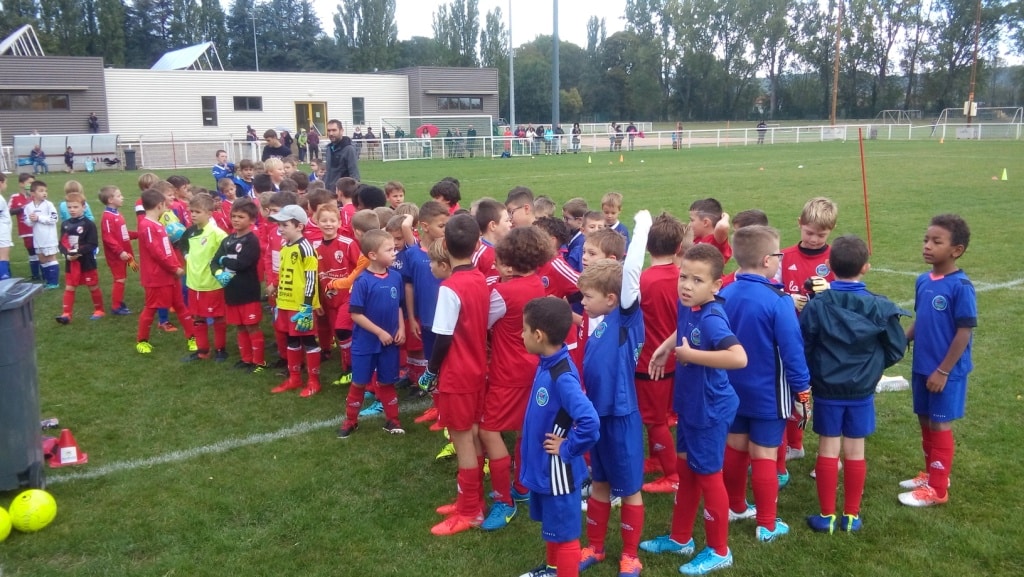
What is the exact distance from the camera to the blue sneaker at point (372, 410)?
6.17m

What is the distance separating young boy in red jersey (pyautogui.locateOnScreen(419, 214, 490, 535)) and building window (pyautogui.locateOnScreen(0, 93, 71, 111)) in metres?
46.2

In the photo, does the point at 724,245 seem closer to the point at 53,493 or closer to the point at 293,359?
the point at 293,359

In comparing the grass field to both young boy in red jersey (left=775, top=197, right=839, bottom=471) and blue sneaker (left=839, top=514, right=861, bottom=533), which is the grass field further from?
young boy in red jersey (left=775, top=197, right=839, bottom=471)

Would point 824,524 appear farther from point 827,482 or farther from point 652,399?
point 652,399

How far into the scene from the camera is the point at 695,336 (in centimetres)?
366

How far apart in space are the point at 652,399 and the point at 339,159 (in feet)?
23.6

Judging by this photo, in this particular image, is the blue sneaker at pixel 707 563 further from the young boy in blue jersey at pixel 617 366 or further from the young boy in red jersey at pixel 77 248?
the young boy in red jersey at pixel 77 248

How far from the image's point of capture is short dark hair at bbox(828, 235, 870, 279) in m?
3.89

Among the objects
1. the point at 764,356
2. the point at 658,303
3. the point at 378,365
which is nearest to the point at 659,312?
the point at 658,303

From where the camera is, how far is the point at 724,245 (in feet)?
19.4

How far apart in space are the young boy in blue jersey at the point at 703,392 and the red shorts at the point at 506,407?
2.59 ft

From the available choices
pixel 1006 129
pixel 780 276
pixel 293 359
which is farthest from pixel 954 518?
pixel 1006 129

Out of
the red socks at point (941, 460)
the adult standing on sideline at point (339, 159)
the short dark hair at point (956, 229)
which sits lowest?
the red socks at point (941, 460)

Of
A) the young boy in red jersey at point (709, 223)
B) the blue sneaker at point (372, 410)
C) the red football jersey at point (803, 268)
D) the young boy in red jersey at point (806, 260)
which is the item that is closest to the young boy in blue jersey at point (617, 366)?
the young boy in red jersey at point (806, 260)
